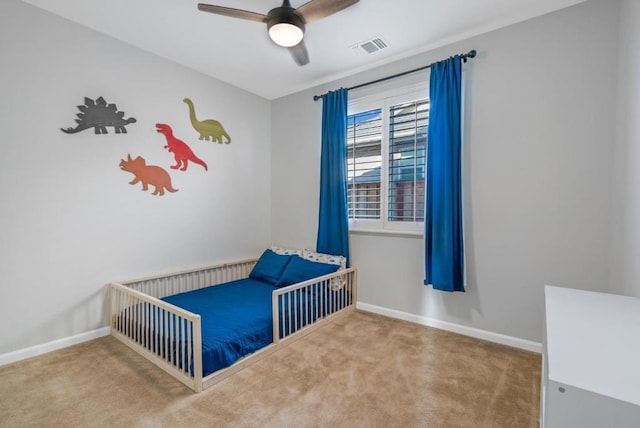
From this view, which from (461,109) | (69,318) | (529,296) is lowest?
(69,318)

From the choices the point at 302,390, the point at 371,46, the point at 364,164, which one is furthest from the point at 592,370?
the point at 371,46

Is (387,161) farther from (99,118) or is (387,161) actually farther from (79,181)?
(79,181)

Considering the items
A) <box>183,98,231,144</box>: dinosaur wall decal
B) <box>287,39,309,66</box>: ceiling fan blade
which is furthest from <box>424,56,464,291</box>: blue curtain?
<box>183,98,231,144</box>: dinosaur wall decal

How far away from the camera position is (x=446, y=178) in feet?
8.07

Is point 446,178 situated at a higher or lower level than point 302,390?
higher

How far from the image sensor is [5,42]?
204cm

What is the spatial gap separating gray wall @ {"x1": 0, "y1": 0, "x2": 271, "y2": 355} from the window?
1629 millimetres

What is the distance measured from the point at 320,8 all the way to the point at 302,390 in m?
2.36

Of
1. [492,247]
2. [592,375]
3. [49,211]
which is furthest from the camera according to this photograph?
[492,247]

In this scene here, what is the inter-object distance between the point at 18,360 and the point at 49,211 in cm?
109

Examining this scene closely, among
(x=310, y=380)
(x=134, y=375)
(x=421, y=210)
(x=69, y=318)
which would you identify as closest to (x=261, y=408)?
(x=310, y=380)

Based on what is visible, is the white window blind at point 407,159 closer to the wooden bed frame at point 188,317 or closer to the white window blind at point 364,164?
the white window blind at point 364,164

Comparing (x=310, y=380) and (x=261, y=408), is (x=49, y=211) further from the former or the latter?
(x=310, y=380)

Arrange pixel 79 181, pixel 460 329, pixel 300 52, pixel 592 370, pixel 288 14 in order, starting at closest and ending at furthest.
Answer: pixel 592 370 → pixel 288 14 → pixel 300 52 → pixel 79 181 → pixel 460 329
